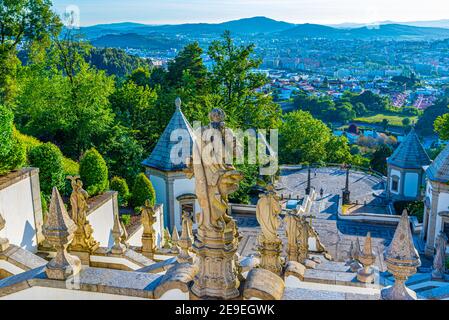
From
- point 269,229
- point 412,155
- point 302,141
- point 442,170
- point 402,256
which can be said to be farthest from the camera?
point 302,141

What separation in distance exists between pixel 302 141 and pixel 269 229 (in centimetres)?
4141

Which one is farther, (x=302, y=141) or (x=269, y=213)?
(x=302, y=141)

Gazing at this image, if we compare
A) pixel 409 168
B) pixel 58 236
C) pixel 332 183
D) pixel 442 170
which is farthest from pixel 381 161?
pixel 58 236

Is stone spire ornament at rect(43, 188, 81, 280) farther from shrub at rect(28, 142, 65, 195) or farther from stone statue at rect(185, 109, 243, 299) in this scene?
shrub at rect(28, 142, 65, 195)

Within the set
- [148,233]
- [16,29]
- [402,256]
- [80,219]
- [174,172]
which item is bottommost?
[174,172]

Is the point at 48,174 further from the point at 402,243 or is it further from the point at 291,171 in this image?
the point at 291,171

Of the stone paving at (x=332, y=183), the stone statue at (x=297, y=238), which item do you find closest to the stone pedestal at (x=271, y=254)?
the stone statue at (x=297, y=238)

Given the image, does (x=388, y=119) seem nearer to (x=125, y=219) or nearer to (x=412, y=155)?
(x=412, y=155)

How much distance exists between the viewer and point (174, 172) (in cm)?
1889

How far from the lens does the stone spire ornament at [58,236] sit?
6125 millimetres

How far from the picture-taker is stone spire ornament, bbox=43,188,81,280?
20.1ft

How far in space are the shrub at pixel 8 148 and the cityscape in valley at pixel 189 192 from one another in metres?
0.04

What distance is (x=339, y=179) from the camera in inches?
1532

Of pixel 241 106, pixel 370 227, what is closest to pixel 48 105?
pixel 241 106
